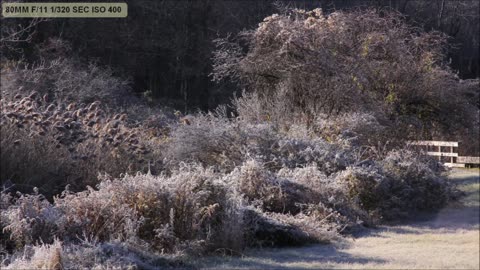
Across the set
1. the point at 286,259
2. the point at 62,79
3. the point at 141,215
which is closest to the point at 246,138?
the point at 141,215

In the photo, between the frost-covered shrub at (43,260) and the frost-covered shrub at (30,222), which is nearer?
the frost-covered shrub at (43,260)

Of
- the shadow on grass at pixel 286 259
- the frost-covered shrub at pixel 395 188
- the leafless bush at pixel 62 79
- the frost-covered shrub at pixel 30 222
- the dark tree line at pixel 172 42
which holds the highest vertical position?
the dark tree line at pixel 172 42

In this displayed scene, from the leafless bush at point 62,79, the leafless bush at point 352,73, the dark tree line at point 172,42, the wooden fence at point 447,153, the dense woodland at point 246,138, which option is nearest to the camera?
the dense woodland at point 246,138

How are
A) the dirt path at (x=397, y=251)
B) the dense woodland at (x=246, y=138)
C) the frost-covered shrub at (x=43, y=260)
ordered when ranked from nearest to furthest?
the frost-covered shrub at (x=43, y=260)
the dirt path at (x=397, y=251)
the dense woodland at (x=246, y=138)

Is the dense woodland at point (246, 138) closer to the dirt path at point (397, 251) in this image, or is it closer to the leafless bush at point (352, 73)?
the leafless bush at point (352, 73)

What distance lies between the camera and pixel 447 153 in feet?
55.7

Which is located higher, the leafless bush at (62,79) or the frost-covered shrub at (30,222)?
the leafless bush at (62,79)

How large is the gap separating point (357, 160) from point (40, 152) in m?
6.22

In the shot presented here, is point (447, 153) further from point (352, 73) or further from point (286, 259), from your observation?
point (286, 259)

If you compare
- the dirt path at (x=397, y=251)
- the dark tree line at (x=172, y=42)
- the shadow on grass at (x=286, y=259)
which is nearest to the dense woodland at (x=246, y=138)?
the dark tree line at (x=172, y=42)

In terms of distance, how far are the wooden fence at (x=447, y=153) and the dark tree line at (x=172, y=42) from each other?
5511mm

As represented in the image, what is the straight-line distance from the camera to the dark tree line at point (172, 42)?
24219 mm

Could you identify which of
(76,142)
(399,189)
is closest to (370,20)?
(399,189)

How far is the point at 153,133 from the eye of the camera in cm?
1703
